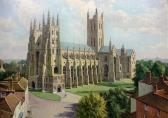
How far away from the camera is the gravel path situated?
434 inches

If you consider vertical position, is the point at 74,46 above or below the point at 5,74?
above

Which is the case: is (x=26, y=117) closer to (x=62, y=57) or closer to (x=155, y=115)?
(x=155, y=115)

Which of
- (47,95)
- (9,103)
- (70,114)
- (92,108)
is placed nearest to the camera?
(9,103)

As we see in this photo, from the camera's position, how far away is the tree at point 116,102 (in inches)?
416

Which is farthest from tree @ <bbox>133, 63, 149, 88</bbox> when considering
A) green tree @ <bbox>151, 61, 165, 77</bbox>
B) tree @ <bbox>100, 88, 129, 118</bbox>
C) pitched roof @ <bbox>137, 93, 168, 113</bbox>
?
pitched roof @ <bbox>137, 93, 168, 113</bbox>

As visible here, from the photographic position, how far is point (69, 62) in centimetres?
1614

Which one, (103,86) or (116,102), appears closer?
(116,102)

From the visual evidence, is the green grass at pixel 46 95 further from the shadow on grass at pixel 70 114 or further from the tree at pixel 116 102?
the tree at pixel 116 102

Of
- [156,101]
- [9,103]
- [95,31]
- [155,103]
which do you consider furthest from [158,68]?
[9,103]

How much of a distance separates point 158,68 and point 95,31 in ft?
8.66

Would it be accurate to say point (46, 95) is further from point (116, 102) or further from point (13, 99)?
point (13, 99)

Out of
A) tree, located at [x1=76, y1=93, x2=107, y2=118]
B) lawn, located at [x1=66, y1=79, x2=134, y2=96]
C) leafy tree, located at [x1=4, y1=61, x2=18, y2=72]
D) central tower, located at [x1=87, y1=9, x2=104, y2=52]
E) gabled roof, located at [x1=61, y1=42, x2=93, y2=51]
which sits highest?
central tower, located at [x1=87, y1=9, x2=104, y2=52]

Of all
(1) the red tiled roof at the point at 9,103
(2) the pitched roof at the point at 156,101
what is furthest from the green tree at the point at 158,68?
(1) the red tiled roof at the point at 9,103

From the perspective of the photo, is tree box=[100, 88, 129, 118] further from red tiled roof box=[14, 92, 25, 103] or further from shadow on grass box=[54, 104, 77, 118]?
red tiled roof box=[14, 92, 25, 103]
